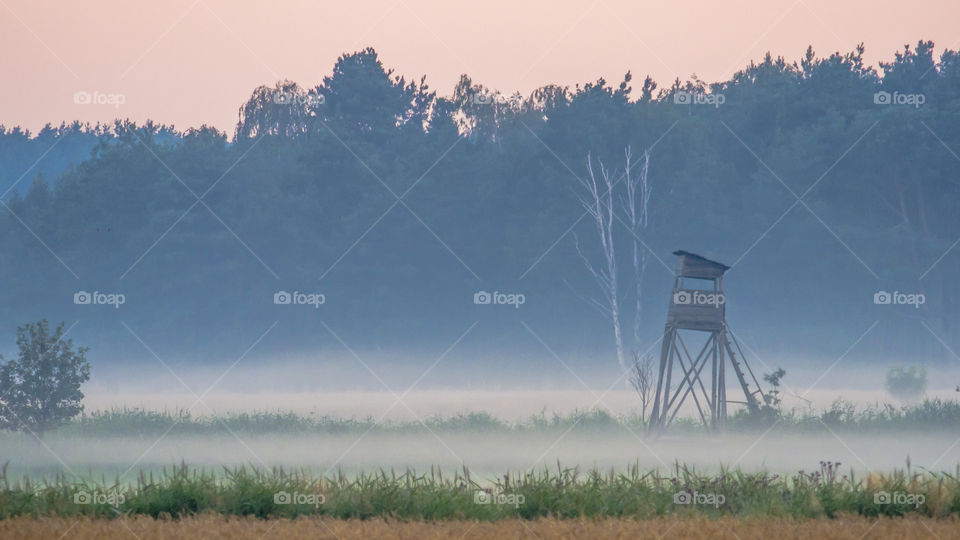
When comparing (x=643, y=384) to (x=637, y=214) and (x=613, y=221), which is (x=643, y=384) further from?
(x=637, y=214)

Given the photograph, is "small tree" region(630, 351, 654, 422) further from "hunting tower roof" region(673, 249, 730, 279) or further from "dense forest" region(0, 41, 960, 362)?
"dense forest" region(0, 41, 960, 362)

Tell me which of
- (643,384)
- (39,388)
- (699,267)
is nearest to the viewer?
(39,388)

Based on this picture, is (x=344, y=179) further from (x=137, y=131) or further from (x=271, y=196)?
(x=137, y=131)

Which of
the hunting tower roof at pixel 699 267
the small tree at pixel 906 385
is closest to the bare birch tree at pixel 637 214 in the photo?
the small tree at pixel 906 385

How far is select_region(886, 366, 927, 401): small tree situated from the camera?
42.9 metres

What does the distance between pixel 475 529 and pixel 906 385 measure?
37.3 meters

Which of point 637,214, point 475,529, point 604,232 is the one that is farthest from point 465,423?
point 637,214

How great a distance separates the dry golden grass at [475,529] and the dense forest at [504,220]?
154ft

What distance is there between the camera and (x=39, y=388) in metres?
27.0

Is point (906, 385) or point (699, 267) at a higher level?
point (699, 267)

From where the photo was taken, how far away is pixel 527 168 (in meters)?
61.0

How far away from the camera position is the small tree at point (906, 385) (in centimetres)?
4291

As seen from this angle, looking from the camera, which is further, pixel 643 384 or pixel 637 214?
pixel 637 214

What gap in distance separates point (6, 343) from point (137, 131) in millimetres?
16090
